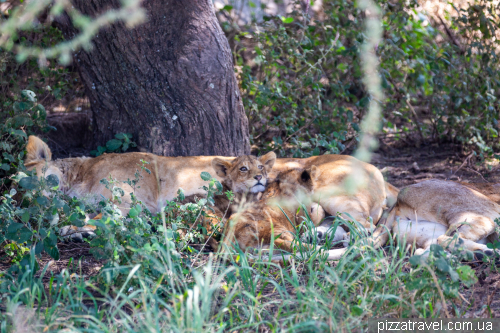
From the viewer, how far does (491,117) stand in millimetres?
6906

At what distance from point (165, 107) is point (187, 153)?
0.60m

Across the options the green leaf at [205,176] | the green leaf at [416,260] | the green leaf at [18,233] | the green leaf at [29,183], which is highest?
the green leaf at [29,183]

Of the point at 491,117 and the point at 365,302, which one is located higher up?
the point at 365,302

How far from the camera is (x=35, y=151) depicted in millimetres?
5180

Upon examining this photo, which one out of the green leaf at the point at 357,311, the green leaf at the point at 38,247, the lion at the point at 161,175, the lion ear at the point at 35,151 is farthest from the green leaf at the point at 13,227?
the green leaf at the point at 357,311

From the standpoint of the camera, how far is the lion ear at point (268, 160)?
5.19m

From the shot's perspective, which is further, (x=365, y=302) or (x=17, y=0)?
(x=17, y=0)

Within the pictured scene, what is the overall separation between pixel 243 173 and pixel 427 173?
3.19 m

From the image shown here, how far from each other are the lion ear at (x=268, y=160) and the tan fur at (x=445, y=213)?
4.34 ft

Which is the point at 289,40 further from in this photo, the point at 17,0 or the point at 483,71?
the point at 17,0

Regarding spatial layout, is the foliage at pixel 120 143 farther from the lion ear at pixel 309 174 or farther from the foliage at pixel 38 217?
the lion ear at pixel 309 174

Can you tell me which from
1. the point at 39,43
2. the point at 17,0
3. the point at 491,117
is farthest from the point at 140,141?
the point at 491,117

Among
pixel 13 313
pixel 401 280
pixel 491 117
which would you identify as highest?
pixel 13 313

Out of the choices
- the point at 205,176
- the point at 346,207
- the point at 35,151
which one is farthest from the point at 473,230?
the point at 35,151
